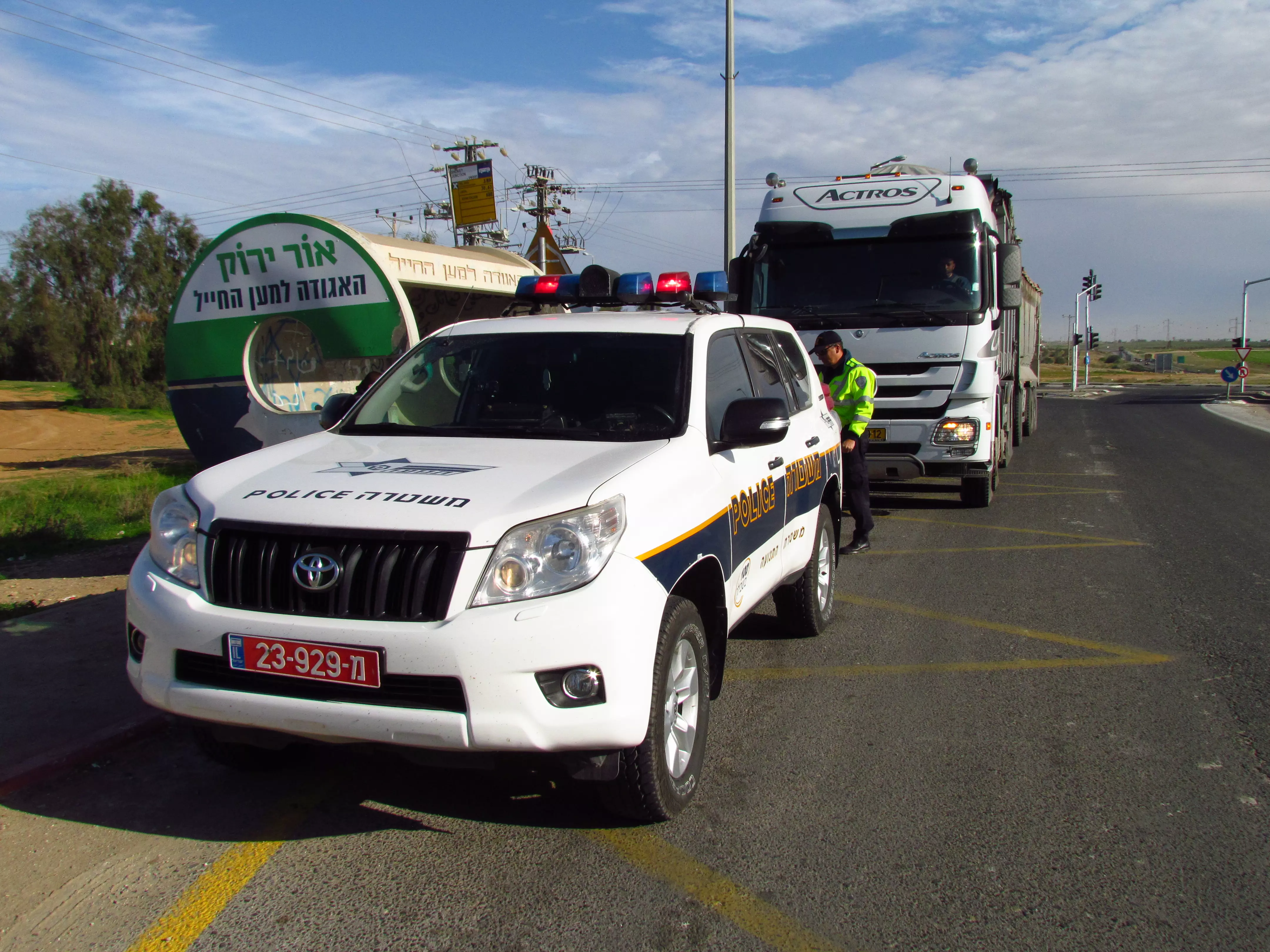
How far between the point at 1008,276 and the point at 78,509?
32.4 ft

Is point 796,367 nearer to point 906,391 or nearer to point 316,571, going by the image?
point 316,571

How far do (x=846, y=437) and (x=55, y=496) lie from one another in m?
9.27

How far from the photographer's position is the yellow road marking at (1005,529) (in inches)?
353

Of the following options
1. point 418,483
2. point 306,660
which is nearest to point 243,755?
point 306,660

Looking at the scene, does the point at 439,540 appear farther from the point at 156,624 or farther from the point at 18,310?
the point at 18,310

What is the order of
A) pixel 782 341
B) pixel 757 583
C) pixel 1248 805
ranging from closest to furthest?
pixel 1248 805 → pixel 757 583 → pixel 782 341

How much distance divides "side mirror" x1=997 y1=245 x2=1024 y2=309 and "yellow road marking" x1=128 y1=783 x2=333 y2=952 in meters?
8.38

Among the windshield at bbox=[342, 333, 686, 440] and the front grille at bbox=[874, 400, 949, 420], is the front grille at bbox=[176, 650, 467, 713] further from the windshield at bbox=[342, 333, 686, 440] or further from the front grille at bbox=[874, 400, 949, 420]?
the front grille at bbox=[874, 400, 949, 420]

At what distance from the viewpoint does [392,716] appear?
9.86 ft

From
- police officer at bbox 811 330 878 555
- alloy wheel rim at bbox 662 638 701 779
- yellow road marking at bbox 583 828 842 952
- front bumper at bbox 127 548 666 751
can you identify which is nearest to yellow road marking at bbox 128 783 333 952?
front bumper at bbox 127 548 666 751

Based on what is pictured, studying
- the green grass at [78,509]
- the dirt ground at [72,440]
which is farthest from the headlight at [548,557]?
the dirt ground at [72,440]

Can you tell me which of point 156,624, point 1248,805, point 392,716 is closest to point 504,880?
point 392,716

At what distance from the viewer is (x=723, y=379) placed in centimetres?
464

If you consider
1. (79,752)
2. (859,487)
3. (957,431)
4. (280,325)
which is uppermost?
(280,325)
